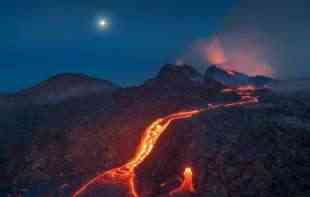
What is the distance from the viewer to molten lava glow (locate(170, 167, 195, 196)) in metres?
22.9

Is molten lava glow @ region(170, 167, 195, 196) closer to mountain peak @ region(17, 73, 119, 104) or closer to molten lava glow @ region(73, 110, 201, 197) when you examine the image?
molten lava glow @ region(73, 110, 201, 197)

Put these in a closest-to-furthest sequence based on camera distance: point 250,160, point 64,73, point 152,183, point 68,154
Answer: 1. point 250,160
2. point 152,183
3. point 68,154
4. point 64,73

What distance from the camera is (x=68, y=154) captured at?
36.3 meters

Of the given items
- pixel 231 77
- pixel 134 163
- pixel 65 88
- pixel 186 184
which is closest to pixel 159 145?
pixel 134 163

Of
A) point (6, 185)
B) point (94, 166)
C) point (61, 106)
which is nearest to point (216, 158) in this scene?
point (94, 166)

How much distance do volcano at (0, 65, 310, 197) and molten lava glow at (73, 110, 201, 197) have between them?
13 centimetres

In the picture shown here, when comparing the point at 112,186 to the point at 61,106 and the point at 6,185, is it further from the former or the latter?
the point at 61,106

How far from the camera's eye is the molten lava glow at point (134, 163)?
28188mm

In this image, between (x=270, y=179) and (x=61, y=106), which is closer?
(x=270, y=179)

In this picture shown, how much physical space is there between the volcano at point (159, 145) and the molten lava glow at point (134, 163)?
0.13 m

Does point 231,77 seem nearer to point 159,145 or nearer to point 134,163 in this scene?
point 159,145

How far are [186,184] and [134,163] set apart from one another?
9.09 m

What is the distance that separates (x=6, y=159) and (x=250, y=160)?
2974cm

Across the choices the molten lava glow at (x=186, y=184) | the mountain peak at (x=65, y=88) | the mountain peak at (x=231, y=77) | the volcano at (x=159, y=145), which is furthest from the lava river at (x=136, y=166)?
the mountain peak at (x=231, y=77)
